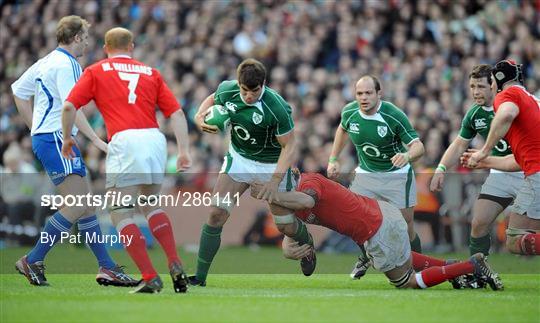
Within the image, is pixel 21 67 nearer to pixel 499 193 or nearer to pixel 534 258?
pixel 534 258

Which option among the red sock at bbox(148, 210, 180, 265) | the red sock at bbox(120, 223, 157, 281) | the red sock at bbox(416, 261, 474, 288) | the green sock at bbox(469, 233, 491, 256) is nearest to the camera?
the red sock at bbox(120, 223, 157, 281)

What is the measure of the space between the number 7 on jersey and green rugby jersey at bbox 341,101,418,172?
3334mm

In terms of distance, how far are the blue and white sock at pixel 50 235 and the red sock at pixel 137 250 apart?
120cm

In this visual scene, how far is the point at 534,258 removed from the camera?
16672mm

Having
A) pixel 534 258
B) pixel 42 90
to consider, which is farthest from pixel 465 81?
pixel 42 90

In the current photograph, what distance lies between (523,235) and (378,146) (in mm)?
2434

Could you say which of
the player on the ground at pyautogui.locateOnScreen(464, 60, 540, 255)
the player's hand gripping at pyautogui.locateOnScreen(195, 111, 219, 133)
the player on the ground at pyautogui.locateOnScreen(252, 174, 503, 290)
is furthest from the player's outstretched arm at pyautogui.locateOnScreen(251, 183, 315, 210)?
the player on the ground at pyautogui.locateOnScreen(464, 60, 540, 255)

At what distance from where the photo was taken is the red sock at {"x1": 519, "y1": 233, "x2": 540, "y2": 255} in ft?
34.1

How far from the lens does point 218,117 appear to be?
35.1 feet

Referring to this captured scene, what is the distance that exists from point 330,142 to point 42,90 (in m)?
9.65

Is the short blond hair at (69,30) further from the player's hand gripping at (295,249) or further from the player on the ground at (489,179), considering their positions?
the player on the ground at (489,179)

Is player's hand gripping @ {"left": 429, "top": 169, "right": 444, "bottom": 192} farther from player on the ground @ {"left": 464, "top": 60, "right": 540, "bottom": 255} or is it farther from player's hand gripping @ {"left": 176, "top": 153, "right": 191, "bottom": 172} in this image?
player's hand gripping @ {"left": 176, "top": 153, "right": 191, "bottom": 172}

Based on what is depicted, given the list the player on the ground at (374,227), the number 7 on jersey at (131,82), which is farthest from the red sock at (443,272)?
the number 7 on jersey at (131,82)

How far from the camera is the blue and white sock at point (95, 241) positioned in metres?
10.9
